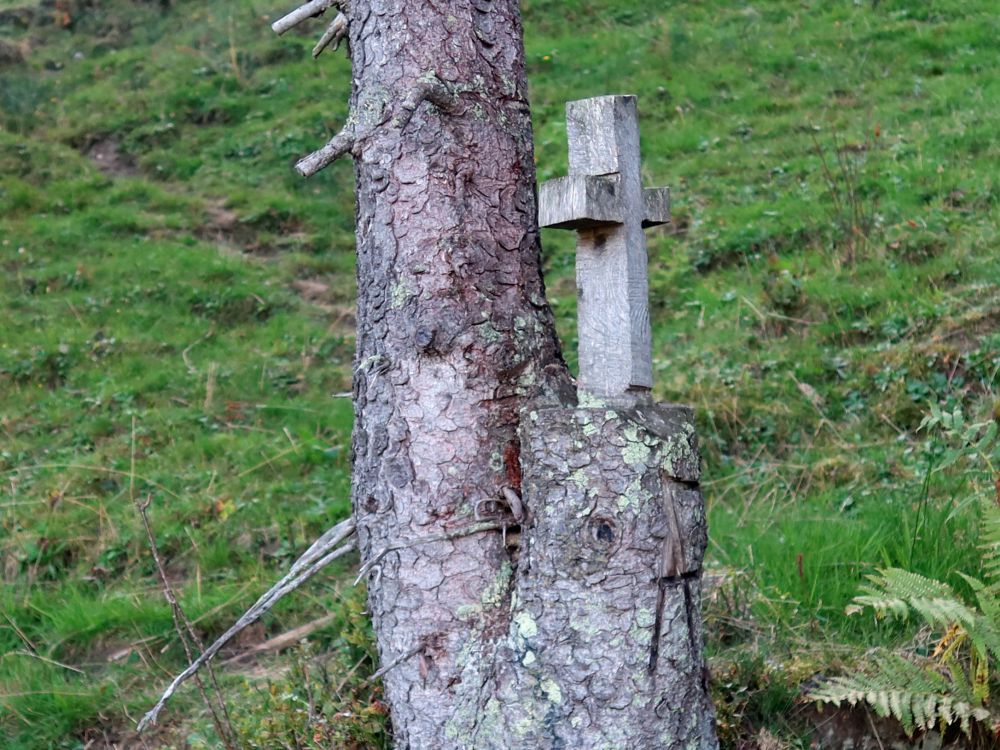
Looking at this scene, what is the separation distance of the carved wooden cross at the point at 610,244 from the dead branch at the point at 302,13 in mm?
1090

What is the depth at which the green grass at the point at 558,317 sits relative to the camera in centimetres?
432

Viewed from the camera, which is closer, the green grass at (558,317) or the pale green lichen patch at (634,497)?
the pale green lichen patch at (634,497)

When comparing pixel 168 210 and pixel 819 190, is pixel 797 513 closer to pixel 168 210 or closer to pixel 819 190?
pixel 819 190

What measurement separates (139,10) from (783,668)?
16.9m

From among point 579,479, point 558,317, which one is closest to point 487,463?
point 579,479

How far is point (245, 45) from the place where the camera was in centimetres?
1491

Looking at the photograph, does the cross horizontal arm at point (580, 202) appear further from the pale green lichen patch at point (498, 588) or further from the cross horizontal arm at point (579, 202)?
the pale green lichen patch at point (498, 588)

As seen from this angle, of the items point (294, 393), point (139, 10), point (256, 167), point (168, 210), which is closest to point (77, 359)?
point (294, 393)

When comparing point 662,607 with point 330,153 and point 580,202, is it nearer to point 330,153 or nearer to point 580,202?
point 580,202

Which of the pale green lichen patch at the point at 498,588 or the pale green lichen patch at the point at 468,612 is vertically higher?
the pale green lichen patch at the point at 498,588

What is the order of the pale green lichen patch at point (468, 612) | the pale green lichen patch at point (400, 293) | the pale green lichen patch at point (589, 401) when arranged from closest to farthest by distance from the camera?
the pale green lichen patch at point (589, 401), the pale green lichen patch at point (468, 612), the pale green lichen patch at point (400, 293)

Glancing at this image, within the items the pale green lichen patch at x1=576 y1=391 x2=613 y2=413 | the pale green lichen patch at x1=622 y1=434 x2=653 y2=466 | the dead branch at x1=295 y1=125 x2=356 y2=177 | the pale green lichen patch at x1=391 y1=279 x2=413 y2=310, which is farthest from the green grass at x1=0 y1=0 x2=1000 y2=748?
the dead branch at x1=295 y1=125 x2=356 y2=177

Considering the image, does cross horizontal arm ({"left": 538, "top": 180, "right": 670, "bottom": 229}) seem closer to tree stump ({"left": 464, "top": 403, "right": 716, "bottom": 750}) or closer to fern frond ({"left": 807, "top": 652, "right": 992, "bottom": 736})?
tree stump ({"left": 464, "top": 403, "right": 716, "bottom": 750})

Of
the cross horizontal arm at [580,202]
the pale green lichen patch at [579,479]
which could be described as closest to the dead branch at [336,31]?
the cross horizontal arm at [580,202]
